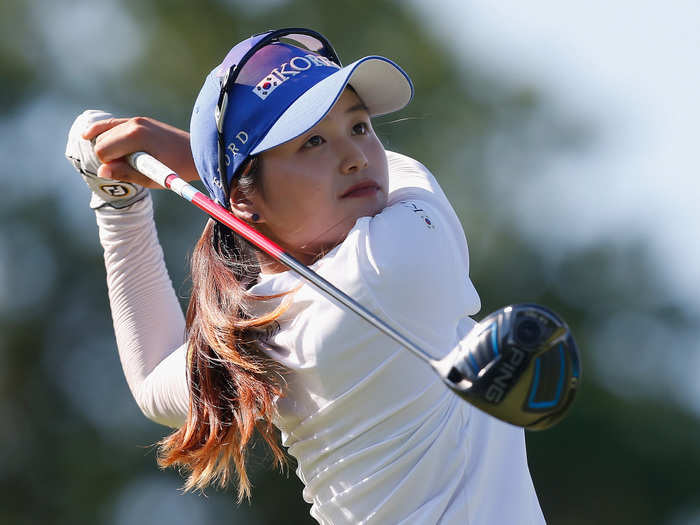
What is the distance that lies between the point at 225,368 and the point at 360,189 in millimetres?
454

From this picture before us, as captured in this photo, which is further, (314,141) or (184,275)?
(184,275)

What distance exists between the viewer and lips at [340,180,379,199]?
2.51m

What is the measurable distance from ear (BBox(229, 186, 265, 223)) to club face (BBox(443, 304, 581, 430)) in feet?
2.39

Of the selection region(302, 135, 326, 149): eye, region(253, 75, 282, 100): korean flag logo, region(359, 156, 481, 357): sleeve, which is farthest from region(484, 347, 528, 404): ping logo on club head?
region(253, 75, 282, 100): korean flag logo

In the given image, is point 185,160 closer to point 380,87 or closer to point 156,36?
point 380,87

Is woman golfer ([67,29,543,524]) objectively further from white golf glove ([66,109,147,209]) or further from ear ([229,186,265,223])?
white golf glove ([66,109,147,209])

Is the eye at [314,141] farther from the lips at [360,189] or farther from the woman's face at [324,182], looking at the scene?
the lips at [360,189]

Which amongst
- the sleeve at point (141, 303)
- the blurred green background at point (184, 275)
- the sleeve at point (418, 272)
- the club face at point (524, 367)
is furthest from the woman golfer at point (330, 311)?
the blurred green background at point (184, 275)

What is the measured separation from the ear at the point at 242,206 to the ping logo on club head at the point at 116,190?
1.44 ft

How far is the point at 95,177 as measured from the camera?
2.97 m

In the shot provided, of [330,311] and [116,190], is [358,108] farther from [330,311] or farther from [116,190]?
[116,190]

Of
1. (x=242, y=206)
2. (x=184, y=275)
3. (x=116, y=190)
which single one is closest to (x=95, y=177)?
(x=116, y=190)

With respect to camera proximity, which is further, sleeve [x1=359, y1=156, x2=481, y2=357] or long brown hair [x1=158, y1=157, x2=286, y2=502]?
long brown hair [x1=158, y1=157, x2=286, y2=502]

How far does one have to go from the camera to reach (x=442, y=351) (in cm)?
238
